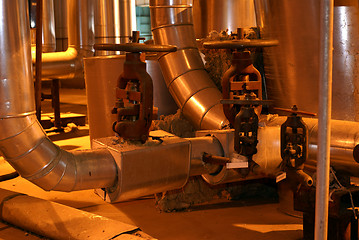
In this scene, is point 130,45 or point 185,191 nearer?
point 130,45

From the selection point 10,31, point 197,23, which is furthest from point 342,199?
point 197,23

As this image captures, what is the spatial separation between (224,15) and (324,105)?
87.7 inches

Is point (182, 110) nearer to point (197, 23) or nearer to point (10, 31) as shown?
point (197, 23)

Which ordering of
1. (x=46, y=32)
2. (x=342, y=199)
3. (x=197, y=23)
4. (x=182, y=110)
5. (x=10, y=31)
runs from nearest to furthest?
(x=10, y=31), (x=342, y=199), (x=182, y=110), (x=197, y=23), (x=46, y=32)

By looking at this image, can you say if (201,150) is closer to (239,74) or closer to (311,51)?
(239,74)

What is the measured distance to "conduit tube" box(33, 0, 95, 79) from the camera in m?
4.42

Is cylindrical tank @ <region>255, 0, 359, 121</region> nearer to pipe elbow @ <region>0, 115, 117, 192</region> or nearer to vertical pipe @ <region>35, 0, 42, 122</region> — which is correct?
pipe elbow @ <region>0, 115, 117, 192</region>

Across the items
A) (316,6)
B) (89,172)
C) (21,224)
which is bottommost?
(21,224)

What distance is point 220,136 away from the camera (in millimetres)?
1680

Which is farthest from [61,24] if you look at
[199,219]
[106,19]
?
[199,219]

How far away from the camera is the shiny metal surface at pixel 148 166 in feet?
4.90

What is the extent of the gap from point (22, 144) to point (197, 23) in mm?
1990

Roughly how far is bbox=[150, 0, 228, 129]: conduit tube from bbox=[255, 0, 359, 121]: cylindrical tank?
0.41m

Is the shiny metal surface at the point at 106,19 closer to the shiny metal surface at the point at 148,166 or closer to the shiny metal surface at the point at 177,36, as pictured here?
the shiny metal surface at the point at 177,36
